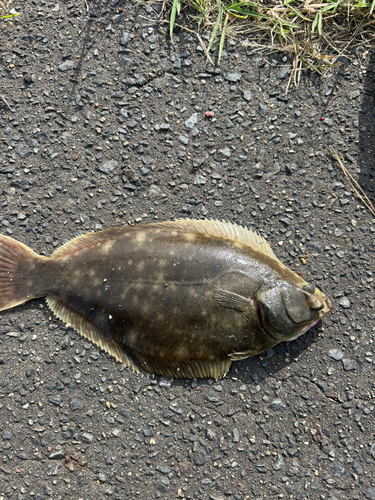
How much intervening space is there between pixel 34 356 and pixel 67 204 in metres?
1.15

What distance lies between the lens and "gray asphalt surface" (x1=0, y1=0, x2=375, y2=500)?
2.62m

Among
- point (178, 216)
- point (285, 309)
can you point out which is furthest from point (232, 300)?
point (178, 216)

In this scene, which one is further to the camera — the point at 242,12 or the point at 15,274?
the point at 242,12

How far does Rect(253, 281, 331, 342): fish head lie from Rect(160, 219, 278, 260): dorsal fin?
34 cm

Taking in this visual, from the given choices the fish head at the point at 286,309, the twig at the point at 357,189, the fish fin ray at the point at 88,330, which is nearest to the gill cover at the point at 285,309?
the fish head at the point at 286,309

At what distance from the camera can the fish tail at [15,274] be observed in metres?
2.73

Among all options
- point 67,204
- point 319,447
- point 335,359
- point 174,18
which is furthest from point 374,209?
point 67,204

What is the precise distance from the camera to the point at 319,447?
2629 mm

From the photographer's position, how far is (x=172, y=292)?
2572 mm

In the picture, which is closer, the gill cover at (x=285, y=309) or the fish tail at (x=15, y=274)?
the gill cover at (x=285, y=309)

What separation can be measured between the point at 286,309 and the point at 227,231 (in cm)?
70

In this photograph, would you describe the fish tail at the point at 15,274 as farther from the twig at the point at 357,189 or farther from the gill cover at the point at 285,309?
the twig at the point at 357,189

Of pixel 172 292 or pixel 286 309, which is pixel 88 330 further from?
pixel 286 309

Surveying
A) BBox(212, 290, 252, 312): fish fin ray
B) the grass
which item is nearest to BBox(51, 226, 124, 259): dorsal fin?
BBox(212, 290, 252, 312): fish fin ray
